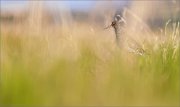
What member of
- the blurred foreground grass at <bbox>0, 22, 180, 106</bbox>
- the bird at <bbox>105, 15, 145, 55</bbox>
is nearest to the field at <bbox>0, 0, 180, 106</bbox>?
the blurred foreground grass at <bbox>0, 22, 180, 106</bbox>

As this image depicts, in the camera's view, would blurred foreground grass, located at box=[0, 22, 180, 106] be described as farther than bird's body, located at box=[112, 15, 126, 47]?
No

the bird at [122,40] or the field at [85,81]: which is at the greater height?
the bird at [122,40]

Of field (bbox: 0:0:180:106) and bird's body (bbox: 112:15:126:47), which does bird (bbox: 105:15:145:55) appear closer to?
bird's body (bbox: 112:15:126:47)

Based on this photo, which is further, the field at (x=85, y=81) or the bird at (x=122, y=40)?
the bird at (x=122, y=40)

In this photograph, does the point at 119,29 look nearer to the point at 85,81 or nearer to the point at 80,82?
the point at 85,81

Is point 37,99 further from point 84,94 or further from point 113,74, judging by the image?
point 113,74

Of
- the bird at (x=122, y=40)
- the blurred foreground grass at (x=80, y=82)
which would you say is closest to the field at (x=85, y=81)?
the blurred foreground grass at (x=80, y=82)

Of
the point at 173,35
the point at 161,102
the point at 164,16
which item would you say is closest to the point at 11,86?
the point at 161,102

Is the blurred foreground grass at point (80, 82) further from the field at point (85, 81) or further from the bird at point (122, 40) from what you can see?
the bird at point (122, 40)

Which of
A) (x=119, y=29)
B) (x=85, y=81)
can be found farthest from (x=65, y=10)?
(x=85, y=81)

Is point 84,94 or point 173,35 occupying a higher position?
point 173,35

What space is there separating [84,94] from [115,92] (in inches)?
5.1

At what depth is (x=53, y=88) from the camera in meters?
2.24

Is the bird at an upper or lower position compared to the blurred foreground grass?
upper
